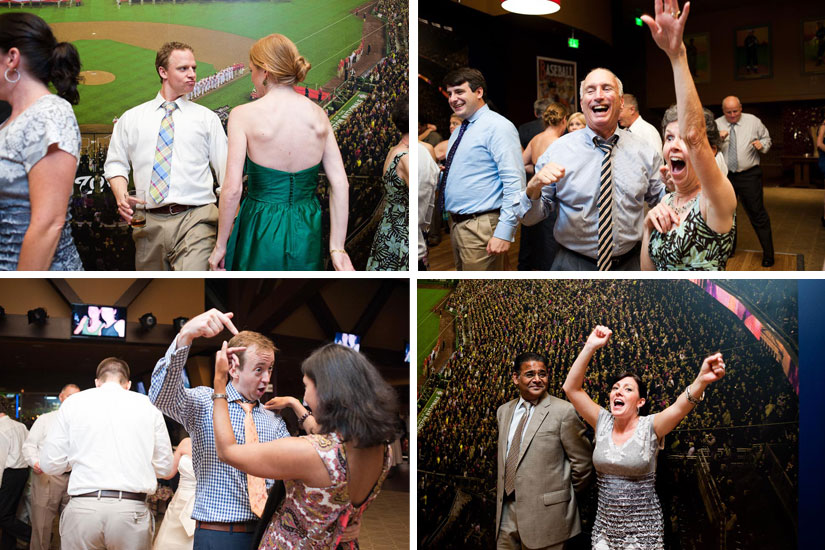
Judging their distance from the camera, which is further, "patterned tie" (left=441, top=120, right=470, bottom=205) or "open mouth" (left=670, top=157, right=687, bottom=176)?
A: "patterned tie" (left=441, top=120, right=470, bottom=205)

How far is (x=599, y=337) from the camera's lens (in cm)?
354

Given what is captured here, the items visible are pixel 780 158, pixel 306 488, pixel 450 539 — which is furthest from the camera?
pixel 450 539

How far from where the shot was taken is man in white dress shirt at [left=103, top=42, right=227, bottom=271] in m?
3.69

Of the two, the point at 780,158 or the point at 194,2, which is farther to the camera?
the point at 194,2

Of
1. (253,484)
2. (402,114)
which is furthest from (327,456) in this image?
(402,114)

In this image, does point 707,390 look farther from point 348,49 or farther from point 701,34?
point 348,49

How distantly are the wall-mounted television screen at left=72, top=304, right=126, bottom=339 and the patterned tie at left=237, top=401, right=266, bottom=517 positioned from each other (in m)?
0.77

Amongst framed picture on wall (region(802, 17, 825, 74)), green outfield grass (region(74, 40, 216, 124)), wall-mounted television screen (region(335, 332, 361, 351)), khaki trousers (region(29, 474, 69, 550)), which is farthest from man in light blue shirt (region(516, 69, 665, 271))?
khaki trousers (region(29, 474, 69, 550))

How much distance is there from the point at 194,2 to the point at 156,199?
0.91 m

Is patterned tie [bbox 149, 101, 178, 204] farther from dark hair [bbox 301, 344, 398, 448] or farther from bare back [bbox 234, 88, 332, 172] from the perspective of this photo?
dark hair [bbox 301, 344, 398, 448]

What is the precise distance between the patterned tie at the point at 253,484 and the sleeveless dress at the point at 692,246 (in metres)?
1.81

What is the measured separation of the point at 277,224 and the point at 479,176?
919 mm

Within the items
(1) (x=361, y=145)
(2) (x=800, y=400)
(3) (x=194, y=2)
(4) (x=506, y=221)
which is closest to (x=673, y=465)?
(2) (x=800, y=400)

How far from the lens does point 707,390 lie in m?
3.50
